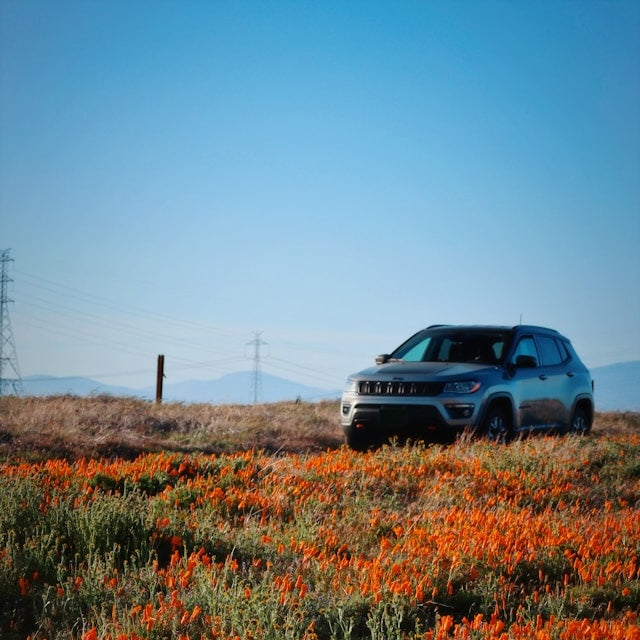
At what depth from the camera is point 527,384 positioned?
13.3 m

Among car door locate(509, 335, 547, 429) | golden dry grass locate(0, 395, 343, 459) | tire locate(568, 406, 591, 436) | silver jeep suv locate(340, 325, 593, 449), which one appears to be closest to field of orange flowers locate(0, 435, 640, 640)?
silver jeep suv locate(340, 325, 593, 449)

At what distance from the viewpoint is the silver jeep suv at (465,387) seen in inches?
476

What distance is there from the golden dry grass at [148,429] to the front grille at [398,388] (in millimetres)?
2291

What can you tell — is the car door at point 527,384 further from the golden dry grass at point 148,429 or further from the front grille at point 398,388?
the golden dry grass at point 148,429

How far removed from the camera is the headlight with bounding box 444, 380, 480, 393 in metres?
12.1

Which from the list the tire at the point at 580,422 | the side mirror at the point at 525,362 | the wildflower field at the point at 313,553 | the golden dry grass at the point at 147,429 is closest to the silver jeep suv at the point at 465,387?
the side mirror at the point at 525,362

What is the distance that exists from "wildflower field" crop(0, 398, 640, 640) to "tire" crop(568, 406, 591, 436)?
4825 mm

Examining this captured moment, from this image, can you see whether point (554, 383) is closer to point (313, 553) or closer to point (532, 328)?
point (532, 328)

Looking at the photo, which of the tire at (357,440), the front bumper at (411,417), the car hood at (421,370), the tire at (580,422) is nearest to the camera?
the front bumper at (411,417)

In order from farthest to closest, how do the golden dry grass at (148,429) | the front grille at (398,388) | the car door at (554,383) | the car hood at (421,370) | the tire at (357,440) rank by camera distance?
the car door at (554,383) < the golden dry grass at (148,429) < the tire at (357,440) < the car hood at (421,370) < the front grille at (398,388)

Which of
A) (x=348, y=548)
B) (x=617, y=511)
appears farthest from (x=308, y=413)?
(x=348, y=548)

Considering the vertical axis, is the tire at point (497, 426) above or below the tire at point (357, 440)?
above

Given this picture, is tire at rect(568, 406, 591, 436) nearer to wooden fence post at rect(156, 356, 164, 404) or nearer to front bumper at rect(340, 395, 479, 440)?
front bumper at rect(340, 395, 479, 440)

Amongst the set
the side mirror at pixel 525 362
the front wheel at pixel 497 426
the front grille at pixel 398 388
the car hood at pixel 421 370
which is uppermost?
the side mirror at pixel 525 362
